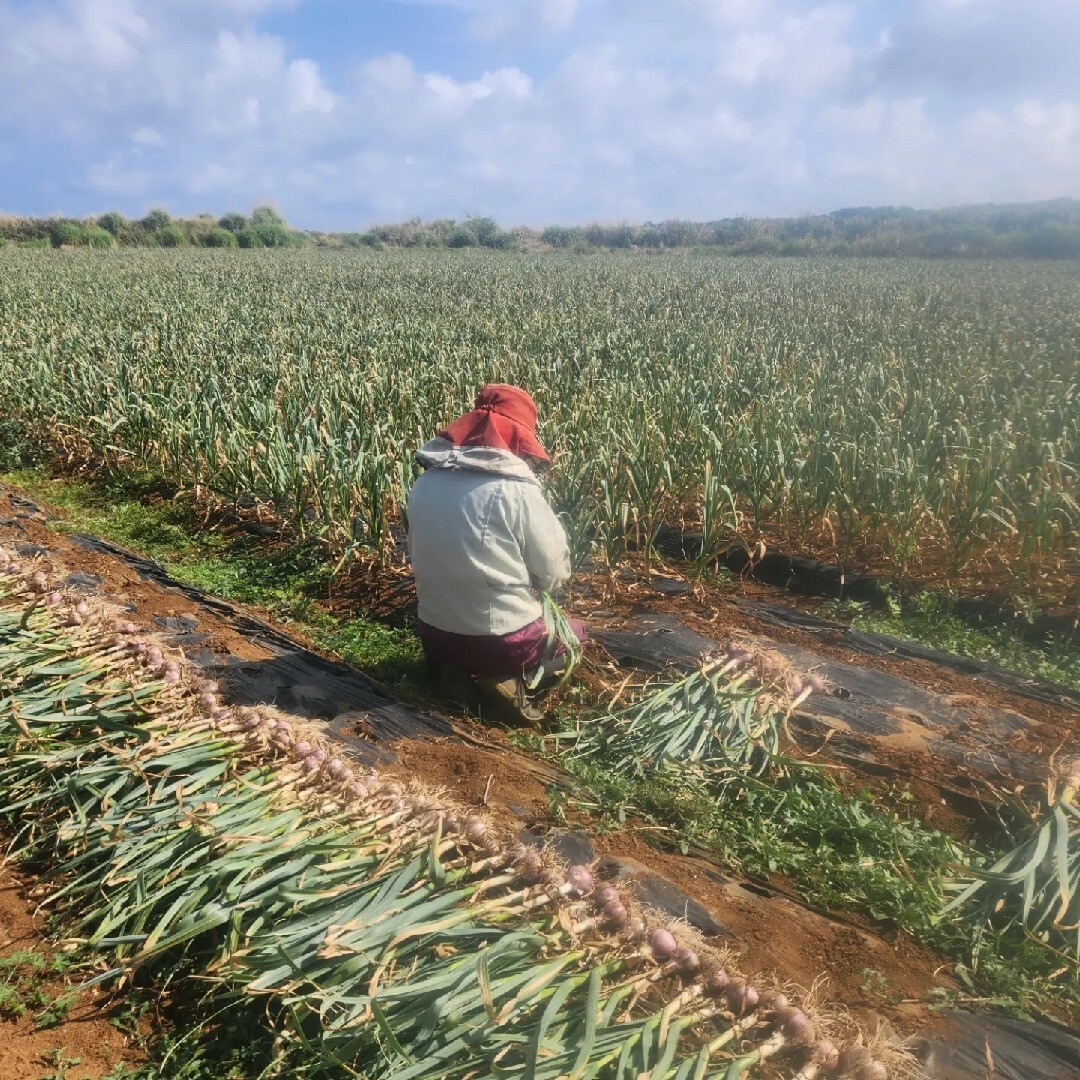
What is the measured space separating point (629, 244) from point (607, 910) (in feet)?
168

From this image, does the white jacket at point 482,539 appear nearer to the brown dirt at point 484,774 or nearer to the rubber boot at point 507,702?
the rubber boot at point 507,702

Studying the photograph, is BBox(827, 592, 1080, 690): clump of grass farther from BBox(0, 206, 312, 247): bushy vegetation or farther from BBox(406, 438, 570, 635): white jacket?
BBox(0, 206, 312, 247): bushy vegetation

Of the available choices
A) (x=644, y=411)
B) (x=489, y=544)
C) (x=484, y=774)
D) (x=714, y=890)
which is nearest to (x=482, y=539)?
(x=489, y=544)

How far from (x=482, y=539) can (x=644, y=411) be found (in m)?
2.91

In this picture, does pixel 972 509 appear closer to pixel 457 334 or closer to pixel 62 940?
pixel 62 940

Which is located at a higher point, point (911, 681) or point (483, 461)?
point (483, 461)

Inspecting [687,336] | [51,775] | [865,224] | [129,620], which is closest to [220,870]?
[51,775]

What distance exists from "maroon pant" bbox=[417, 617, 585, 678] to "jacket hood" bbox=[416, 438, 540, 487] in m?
0.59

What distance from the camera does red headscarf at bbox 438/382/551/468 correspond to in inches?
116

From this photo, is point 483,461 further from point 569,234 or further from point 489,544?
point 569,234

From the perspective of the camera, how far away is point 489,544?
293 cm

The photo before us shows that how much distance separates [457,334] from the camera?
1050 centimetres

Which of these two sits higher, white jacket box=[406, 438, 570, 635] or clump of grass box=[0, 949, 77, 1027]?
white jacket box=[406, 438, 570, 635]

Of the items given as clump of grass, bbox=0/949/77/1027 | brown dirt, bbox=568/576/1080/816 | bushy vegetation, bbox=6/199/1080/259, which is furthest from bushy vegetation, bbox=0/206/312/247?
clump of grass, bbox=0/949/77/1027
